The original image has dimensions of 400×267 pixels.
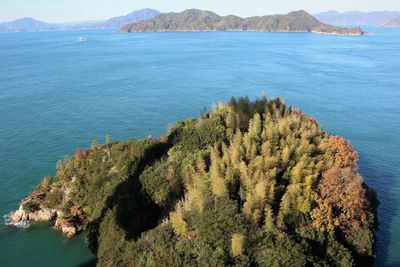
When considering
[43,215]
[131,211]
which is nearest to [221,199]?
[131,211]

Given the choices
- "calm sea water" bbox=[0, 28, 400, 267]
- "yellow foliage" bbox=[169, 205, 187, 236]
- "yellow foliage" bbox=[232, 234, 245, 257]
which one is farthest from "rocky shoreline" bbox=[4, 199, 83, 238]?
"yellow foliage" bbox=[232, 234, 245, 257]

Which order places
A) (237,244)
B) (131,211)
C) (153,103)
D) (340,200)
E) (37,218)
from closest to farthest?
(237,244), (340,200), (131,211), (37,218), (153,103)

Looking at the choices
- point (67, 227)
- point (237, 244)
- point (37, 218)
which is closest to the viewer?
point (237, 244)

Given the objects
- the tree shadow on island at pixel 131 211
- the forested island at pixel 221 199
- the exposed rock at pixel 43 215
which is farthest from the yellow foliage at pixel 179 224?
the exposed rock at pixel 43 215

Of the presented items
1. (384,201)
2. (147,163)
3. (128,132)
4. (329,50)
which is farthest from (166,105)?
(329,50)

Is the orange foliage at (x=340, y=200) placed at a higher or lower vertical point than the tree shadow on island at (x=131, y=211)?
higher

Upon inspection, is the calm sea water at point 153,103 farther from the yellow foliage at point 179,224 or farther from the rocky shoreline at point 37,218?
the yellow foliage at point 179,224

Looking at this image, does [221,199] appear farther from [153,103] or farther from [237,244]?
[153,103]
